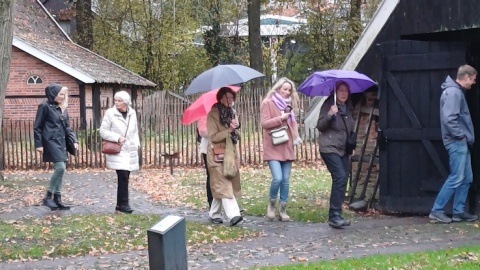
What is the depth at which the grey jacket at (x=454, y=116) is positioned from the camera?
10.3m

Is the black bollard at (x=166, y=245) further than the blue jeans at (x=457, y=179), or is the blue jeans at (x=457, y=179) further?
the blue jeans at (x=457, y=179)

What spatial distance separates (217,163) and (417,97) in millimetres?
2907

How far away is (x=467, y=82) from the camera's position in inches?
408

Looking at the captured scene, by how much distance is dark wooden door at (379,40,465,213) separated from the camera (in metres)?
11.1

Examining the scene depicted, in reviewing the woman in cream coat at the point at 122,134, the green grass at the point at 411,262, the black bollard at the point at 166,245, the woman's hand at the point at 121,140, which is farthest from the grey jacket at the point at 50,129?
the black bollard at the point at 166,245

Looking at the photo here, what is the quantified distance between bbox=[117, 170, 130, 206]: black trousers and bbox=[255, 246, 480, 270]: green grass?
431 centimetres

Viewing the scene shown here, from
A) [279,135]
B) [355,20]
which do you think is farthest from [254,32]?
[279,135]

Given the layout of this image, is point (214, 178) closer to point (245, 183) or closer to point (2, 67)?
point (2, 67)

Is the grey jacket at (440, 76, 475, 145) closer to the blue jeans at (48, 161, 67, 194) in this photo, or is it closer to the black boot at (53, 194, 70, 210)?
the blue jeans at (48, 161, 67, 194)

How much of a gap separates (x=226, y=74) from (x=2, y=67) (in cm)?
315

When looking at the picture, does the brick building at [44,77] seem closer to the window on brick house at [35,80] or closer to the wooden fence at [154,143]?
the window on brick house at [35,80]

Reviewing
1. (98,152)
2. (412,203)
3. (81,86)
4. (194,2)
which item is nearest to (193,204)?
(412,203)

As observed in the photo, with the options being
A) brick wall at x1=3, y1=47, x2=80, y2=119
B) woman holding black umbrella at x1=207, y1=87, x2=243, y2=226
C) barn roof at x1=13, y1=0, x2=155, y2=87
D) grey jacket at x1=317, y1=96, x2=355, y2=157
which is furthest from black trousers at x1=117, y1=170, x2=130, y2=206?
brick wall at x1=3, y1=47, x2=80, y2=119

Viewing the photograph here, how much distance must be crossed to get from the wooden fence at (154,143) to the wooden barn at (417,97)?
36.3 ft
